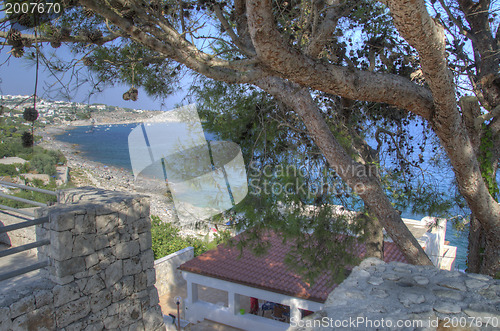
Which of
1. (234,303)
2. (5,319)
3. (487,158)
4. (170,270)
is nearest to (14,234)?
(5,319)

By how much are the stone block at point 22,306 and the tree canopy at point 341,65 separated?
A: 1759 mm

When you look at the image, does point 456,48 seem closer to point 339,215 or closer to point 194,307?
point 339,215

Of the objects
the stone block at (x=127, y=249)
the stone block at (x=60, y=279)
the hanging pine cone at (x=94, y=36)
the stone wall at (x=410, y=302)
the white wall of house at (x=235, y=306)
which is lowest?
the white wall of house at (x=235, y=306)

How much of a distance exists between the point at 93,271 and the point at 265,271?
5.43 m

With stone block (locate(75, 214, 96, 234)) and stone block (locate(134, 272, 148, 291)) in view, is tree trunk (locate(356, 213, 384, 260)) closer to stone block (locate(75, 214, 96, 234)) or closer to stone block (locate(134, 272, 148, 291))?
stone block (locate(134, 272, 148, 291))

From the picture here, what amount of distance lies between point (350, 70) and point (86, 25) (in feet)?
9.06

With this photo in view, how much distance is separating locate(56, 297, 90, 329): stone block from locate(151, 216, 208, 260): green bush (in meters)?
8.20

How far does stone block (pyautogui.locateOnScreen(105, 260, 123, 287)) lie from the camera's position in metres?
3.24

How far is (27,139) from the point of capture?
2162mm

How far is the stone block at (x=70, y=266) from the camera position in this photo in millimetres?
2855

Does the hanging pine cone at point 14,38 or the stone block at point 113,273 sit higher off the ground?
the hanging pine cone at point 14,38

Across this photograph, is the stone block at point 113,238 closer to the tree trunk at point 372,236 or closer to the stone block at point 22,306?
the stone block at point 22,306

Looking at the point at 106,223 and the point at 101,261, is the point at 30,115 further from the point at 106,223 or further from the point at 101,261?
the point at 101,261

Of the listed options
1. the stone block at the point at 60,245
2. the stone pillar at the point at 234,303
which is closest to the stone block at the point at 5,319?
the stone block at the point at 60,245
